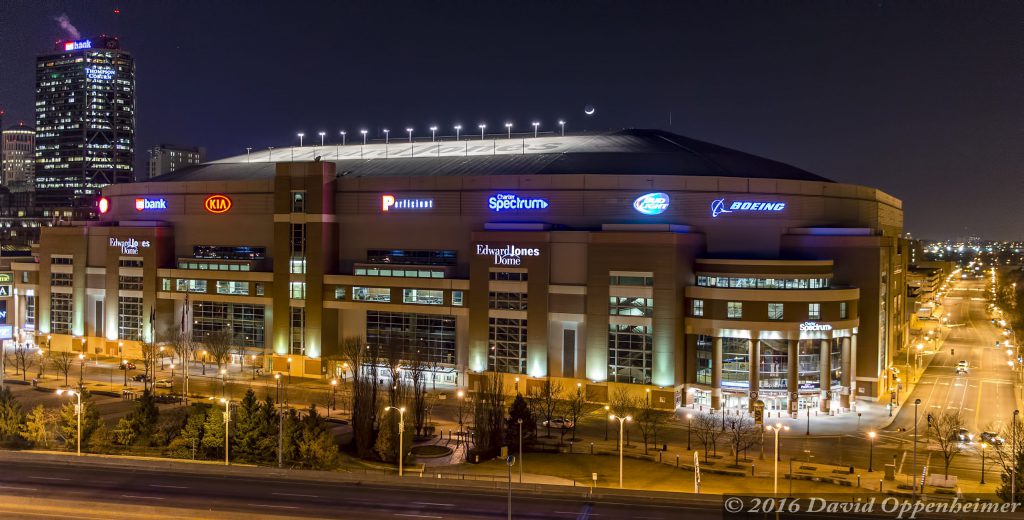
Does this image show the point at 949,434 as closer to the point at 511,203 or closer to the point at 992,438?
the point at 992,438

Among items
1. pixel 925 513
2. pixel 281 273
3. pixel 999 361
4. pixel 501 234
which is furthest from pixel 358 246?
pixel 999 361

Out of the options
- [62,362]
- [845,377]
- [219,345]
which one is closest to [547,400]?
[845,377]

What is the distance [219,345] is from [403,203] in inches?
1159

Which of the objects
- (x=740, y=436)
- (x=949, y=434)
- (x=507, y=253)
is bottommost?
(x=949, y=434)

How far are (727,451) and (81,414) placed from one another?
54111 mm

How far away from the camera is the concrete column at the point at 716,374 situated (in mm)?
84688

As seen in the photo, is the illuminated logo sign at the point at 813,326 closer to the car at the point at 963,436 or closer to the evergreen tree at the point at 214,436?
the car at the point at 963,436

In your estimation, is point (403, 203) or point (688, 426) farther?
point (403, 203)

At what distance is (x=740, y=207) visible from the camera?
322ft

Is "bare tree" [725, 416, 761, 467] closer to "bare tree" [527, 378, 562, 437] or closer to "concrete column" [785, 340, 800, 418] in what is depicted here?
"concrete column" [785, 340, 800, 418]

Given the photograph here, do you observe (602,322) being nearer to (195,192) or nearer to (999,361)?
(195,192)

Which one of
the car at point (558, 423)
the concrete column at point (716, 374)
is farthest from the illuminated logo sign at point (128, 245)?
the concrete column at point (716, 374)

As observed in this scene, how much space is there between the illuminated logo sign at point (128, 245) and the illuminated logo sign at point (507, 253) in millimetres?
53908

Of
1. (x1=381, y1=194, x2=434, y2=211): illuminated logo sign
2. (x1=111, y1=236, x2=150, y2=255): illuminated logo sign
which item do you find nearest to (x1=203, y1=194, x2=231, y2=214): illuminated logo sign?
(x1=111, y1=236, x2=150, y2=255): illuminated logo sign
